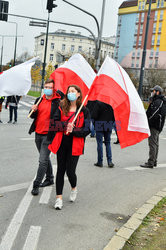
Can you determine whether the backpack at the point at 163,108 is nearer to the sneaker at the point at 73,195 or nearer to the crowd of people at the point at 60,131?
the crowd of people at the point at 60,131

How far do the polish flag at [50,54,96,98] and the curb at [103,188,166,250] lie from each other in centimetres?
247

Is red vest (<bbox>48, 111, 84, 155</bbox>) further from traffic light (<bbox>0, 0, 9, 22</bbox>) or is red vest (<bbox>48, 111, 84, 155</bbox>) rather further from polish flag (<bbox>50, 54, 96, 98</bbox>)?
traffic light (<bbox>0, 0, 9, 22</bbox>)

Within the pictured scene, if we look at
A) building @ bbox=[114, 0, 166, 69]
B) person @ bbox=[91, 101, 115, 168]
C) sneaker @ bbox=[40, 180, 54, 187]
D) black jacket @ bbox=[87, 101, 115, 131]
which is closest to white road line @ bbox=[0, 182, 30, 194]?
sneaker @ bbox=[40, 180, 54, 187]

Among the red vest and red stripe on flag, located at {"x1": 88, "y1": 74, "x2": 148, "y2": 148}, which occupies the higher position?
red stripe on flag, located at {"x1": 88, "y1": 74, "x2": 148, "y2": 148}

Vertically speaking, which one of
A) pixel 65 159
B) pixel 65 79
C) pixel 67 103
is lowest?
pixel 65 159

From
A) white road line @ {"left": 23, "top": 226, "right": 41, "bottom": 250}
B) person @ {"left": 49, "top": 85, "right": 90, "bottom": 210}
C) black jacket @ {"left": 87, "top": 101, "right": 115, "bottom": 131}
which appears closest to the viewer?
white road line @ {"left": 23, "top": 226, "right": 41, "bottom": 250}

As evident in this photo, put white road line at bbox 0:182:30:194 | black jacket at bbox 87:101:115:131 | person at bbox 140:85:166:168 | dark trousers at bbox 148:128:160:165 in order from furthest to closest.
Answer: dark trousers at bbox 148:128:160:165 → person at bbox 140:85:166:168 → black jacket at bbox 87:101:115:131 → white road line at bbox 0:182:30:194

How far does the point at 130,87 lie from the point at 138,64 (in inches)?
3278

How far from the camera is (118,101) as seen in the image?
5.41 m

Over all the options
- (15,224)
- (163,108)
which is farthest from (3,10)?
(15,224)

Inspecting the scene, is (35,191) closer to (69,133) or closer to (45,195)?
(45,195)

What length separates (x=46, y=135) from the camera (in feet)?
18.2

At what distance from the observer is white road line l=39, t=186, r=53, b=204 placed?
5.27 m

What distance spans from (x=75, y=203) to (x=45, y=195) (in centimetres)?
53
